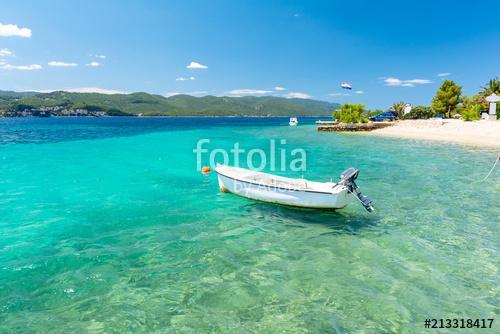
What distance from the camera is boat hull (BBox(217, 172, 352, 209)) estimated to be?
560 inches

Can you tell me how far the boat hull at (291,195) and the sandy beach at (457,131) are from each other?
4584cm

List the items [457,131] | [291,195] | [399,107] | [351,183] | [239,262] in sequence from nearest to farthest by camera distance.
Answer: [239,262], [351,183], [291,195], [457,131], [399,107]

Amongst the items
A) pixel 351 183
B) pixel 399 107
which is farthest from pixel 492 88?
pixel 351 183

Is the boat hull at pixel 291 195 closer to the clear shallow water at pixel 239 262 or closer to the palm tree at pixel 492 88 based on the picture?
the clear shallow water at pixel 239 262

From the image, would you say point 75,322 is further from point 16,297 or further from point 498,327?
point 498,327

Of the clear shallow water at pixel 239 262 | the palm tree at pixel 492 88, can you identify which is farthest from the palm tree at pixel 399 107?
the clear shallow water at pixel 239 262

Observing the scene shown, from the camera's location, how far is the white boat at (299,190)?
46.3 ft

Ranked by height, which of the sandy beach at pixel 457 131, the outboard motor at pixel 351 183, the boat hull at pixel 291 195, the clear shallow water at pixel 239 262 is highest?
the sandy beach at pixel 457 131

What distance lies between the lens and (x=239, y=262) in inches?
416

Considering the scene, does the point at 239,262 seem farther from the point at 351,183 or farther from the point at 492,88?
the point at 492,88

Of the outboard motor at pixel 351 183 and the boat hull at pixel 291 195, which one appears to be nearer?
the outboard motor at pixel 351 183

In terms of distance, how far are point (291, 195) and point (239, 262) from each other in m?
5.70

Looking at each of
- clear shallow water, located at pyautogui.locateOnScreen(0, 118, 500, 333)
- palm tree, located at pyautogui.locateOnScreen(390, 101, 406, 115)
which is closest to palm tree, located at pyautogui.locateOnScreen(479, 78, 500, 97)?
palm tree, located at pyautogui.locateOnScreen(390, 101, 406, 115)

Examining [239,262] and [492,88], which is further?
[492,88]
